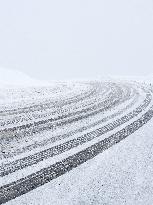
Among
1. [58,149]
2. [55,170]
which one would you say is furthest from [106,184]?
[58,149]

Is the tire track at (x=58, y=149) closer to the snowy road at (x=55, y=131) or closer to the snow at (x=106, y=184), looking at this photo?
the snowy road at (x=55, y=131)

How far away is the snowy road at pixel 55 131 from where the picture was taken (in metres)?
6.71

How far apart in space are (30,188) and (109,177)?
1.77 metres

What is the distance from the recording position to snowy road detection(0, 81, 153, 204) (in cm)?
671

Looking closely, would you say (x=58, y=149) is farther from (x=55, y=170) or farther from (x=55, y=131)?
(x=55, y=131)

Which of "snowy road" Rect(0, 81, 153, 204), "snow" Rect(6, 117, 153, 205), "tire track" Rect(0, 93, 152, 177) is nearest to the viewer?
"snow" Rect(6, 117, 153, 205)

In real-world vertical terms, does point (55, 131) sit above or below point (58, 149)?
below

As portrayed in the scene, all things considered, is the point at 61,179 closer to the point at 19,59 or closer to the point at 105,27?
the point at 19,59

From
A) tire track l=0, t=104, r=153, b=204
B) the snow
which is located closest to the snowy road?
tire track l=0, t=104, r=153, b=204

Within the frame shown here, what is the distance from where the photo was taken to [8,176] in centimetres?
645

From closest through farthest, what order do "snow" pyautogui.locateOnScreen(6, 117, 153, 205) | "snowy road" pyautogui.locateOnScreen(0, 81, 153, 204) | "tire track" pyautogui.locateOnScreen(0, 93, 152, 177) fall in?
"snow" pyautogui.locateOnScreen(6, 117, 153, 205)
"snowy road" pyautogui.locateOnScreen(0, 81, 153, 204)
"tire track" pyautogui.locateOnScreen(0, 93, 152, 177)

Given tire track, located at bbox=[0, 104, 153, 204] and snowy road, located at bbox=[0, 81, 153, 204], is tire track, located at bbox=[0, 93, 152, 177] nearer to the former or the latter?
snowy road, located at bbox=[0, 81, 153, 204]

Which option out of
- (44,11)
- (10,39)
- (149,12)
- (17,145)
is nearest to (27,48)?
(10,39)

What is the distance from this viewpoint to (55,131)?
32.9ft
